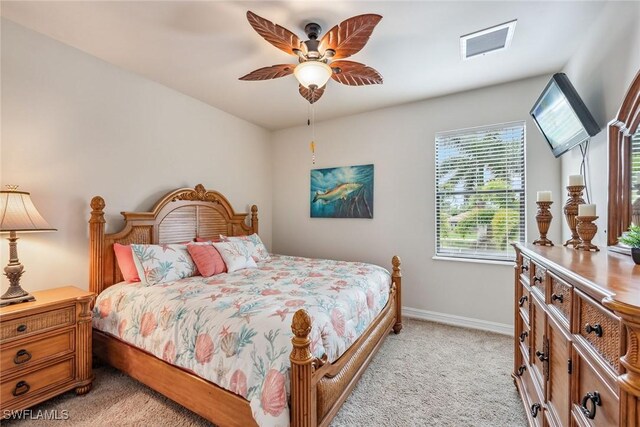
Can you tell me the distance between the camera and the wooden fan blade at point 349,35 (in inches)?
62.7

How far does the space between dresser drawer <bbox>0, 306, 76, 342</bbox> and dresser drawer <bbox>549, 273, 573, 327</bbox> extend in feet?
9.50

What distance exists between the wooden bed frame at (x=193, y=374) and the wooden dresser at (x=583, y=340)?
1.03 meters

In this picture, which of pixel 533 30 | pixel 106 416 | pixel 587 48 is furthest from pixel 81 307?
pixel 587 48

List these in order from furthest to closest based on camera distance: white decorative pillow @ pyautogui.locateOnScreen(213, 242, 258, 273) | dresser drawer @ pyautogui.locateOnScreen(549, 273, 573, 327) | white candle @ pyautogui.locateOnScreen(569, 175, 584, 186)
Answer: white decorative pillow @ pyautogui.locateOnScreen(213, 242, 258, 273) < white candle @ pyautogui.locateOnScreen(569, 175, 584, 186) < dresser drawer @ pyautogui.locateOnScreen(549, 273, 573, 327)

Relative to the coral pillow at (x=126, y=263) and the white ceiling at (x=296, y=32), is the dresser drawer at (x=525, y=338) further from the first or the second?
the coral pillow at (x=126, y=263)

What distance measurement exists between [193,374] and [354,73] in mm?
2373

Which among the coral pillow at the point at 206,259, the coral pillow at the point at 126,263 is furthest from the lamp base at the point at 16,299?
the coral pillow at the point at 206,259

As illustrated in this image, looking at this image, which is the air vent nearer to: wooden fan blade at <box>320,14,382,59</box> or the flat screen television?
the flat screen television

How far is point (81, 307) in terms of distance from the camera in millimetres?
2016

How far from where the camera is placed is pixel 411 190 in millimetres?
3496

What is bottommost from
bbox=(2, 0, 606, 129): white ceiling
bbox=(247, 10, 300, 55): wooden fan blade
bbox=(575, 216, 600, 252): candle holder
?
bbox=(575, 216, 600, 252): candle holder

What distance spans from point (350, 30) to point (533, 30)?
1.50 m

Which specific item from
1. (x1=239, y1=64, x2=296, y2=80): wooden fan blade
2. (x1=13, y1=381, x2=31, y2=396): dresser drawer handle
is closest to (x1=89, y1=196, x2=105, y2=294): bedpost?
(x1=13, y1=381, x2=31, y2=396): dresser drawer handle

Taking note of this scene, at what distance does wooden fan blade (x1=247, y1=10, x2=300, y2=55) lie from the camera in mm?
1615
